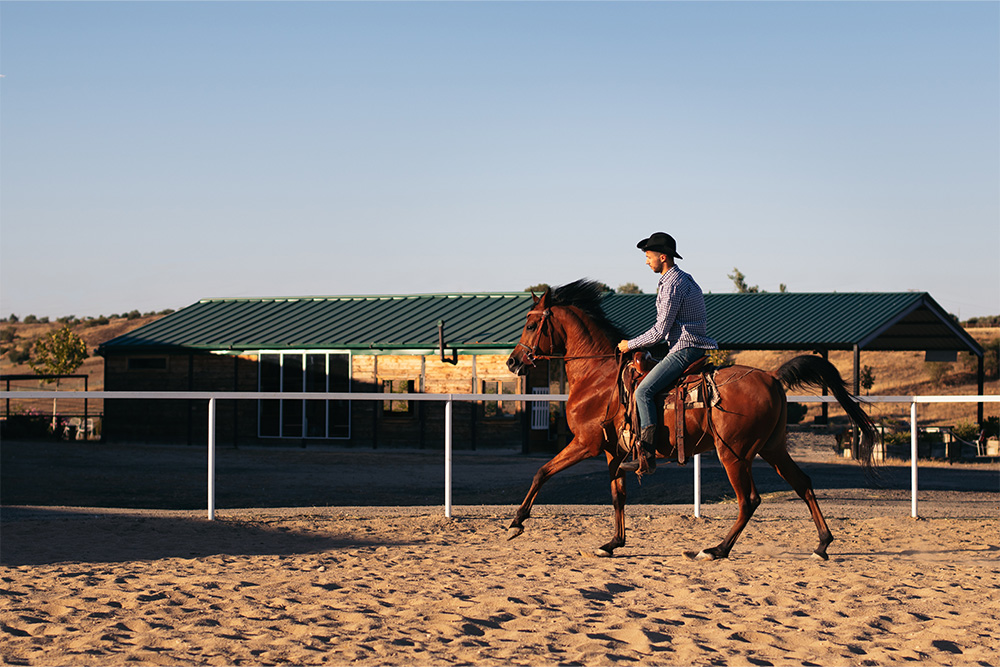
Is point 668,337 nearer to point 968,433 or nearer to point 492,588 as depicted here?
point 492,588

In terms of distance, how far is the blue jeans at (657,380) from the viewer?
7.72 metres

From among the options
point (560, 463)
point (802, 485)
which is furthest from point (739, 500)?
point (560, 463)

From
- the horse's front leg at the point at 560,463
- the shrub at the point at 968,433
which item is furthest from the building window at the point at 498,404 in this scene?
the horse's front leg at the point at 560,463

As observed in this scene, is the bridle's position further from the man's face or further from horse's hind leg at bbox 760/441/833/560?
horse's hind leg at bbox 760/441/833/560

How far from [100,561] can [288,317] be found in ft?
74.9

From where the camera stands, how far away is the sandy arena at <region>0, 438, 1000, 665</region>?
5172mm

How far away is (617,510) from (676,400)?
112 cm

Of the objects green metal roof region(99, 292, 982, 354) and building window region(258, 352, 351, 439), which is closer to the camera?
green metal roof region(99, 292, 982, 354)

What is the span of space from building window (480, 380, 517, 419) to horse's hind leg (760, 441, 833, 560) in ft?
54.4

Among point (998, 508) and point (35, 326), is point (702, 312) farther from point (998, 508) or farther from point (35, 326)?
point (35, 326)

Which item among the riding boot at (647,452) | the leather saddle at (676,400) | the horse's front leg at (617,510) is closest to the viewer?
the riding boot at (647,452)

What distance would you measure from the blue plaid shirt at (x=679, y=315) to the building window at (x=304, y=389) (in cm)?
1933

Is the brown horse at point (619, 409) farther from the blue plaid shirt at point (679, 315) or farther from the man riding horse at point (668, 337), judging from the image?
the blue plaid shirt at point (679, 315)

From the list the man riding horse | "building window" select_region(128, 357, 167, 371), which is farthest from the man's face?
"building window" select_region(128, 357, 167, 371)
